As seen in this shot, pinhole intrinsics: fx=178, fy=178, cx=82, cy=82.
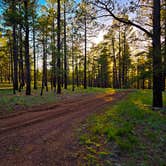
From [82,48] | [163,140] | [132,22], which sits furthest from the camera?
[82,48]

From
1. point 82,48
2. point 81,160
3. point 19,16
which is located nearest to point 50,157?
point 81,160

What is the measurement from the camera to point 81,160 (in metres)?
4.15

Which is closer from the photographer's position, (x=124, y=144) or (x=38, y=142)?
(x=124, y=144)

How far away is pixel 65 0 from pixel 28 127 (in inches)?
798

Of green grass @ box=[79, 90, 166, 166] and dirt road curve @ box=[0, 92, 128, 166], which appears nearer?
dirt road curve @ box=[0, 92, 128, 166]

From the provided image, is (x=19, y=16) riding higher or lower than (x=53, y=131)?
higher

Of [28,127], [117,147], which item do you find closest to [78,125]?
[28,127]

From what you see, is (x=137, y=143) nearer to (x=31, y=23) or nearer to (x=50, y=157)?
(x=50, y=157)

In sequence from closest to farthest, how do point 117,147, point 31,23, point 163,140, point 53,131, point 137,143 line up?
point 117,147 < point 137,143 < point 163,140 < point 53,131 < point 31,23

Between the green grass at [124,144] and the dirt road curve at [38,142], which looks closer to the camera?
the dirt road curve at [38,142]

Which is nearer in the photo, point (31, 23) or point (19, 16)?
point (19, 16)

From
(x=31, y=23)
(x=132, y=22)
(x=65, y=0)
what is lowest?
(x=132, y=22)

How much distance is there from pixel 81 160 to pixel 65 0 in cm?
2247

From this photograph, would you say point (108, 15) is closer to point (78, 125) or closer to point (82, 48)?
point (78, 125)
